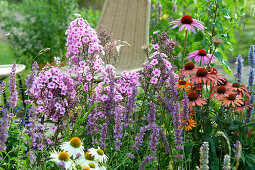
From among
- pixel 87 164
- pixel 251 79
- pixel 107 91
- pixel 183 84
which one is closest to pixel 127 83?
pixel 107 91

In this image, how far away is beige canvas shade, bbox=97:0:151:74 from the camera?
3.83 meters

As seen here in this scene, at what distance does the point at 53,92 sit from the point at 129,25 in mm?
2506

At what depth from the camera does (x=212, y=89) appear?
191 cm

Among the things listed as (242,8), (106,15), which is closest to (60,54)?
(106,15)

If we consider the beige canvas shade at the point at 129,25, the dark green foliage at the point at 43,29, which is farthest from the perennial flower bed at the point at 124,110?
the dark green foliage at the point at 43,29

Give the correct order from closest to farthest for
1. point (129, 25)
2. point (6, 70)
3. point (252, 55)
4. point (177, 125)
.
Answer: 1. point (177, 125)
2. point (252, 55)
3. point (6, 70)
4. point (129, 25)

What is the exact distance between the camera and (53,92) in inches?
72.2

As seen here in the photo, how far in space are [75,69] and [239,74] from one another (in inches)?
42.1

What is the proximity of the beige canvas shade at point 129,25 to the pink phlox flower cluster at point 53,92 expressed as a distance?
70.3 inches

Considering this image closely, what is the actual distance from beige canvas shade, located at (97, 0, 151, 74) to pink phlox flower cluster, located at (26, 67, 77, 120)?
1.78 metres

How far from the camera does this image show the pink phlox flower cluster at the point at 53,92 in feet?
5.78

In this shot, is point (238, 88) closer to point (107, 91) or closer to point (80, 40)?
point (107, 91)

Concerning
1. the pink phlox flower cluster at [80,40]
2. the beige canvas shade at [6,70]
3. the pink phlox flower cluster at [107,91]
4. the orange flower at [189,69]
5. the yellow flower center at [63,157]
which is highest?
the pink phlox flower cluster at [80,40]

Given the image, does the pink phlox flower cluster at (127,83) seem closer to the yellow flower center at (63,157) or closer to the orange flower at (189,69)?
the orange flower at (189,69)
